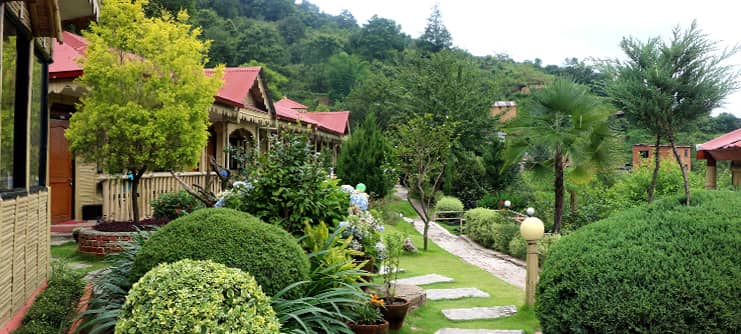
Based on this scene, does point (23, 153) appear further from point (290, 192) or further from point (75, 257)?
point (75, 257)

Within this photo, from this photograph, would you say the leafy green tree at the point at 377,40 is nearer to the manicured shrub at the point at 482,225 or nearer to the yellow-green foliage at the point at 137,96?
the manicured shrub at the point at 482,225

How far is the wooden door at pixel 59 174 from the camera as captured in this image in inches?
402

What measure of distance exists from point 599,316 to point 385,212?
14.0 meters

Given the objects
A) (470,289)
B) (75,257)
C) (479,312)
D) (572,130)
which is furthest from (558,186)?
(75,257)

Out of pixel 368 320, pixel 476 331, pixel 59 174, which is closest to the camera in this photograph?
pixel 368 320

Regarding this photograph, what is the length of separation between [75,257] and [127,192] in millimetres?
2751

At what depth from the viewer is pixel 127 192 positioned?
1032 cm

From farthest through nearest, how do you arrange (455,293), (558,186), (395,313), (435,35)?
(435,35)
(558,186)
(455,293)
(395,313)

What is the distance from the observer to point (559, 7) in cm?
1140

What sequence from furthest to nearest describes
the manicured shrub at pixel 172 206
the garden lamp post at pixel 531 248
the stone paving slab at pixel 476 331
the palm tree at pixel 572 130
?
the palm tree at pixel 572 130
the manicured shrub at pixel 172 206
the garden lamp post at pixel 531 248
the stone paving slab at pixel 476 331

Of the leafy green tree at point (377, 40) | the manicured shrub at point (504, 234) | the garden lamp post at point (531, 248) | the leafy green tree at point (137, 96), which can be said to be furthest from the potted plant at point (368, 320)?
the leafy green tree at point (377, 40)

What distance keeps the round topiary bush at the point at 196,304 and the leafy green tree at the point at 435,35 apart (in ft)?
187

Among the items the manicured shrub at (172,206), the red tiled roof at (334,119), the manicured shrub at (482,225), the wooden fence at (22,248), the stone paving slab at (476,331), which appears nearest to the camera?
the wooden fence at (22,248)

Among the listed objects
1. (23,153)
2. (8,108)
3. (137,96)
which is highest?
(137,96)
